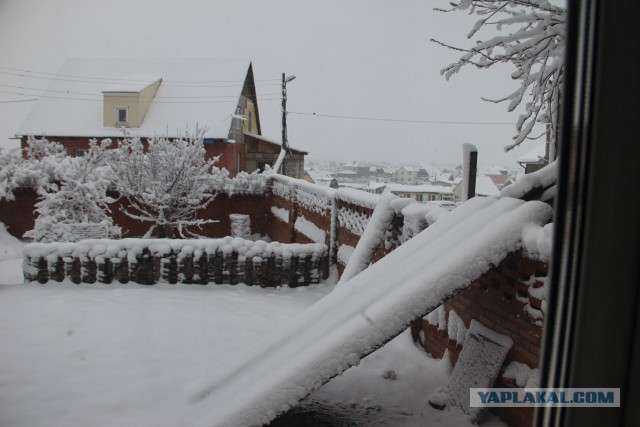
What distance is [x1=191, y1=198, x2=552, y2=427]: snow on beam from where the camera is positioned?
263cm

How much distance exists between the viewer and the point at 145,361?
3822 mm

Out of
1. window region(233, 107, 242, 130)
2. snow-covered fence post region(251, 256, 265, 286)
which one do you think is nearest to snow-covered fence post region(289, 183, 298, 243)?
snow-covered fence post region(251, 256, 265, 286)

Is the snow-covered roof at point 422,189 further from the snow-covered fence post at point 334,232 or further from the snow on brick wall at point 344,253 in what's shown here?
the snow on brick wall at point 344,253

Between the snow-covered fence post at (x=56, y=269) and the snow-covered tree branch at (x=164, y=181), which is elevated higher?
the snow-covered tree branch at (x=164, y=181)

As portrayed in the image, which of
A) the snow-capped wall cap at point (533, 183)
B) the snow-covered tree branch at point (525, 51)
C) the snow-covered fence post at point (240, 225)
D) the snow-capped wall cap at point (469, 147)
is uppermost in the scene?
the snow-covered tree branch at point (525, 51)

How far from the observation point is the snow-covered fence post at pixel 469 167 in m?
4.61

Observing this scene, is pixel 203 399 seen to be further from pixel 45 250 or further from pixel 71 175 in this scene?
pixel 71 175

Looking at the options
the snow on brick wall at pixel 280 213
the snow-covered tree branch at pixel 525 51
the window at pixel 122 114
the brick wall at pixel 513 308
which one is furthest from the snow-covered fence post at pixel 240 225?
the window at pixel 122 114

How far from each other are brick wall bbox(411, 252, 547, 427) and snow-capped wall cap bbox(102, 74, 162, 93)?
74.6 feet

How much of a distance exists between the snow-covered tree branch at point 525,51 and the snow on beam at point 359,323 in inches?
105

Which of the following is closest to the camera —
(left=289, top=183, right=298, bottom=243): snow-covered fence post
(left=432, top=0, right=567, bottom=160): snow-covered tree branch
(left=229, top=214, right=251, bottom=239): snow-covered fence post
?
(left=432, top=0, right=567, bottom=160): snow-covered tree branch

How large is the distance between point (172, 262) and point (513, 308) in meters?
4.99

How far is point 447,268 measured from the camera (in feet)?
9.16

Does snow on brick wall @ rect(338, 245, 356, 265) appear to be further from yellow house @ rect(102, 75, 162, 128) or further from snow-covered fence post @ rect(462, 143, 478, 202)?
yellow house @ rect(102, 75, 162, 128)
